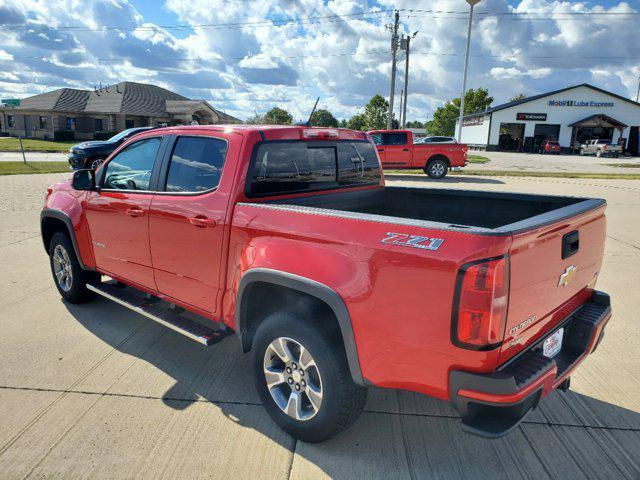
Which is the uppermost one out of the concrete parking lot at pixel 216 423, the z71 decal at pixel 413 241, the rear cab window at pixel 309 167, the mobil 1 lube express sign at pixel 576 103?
the mobil 1 lube express sign at pixel 576 103

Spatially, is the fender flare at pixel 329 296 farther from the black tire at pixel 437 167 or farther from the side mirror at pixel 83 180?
the black tire at pixel 437 167

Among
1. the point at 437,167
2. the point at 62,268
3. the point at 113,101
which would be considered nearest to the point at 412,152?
the point at 437,167

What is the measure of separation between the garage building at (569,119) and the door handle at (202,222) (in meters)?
51.5

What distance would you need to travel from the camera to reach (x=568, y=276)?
2.51m

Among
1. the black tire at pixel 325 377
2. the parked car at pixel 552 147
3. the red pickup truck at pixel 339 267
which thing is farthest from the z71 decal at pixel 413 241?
the parked car at pixel 552 147

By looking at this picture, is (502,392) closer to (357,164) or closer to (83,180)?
(357,164)

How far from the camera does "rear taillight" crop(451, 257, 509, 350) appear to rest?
1904mm

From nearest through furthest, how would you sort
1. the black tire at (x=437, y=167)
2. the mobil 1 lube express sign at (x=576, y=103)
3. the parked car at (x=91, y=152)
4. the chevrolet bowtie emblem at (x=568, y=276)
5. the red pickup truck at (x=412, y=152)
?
the chevrolet bowtie emblem at (x=568, y=276), the parked car at (x=91, y=152), the red pickup truck at (x=412, y=152), the black tire at (x=437, y=167), the mobil 1 lube express sign at (x=576, y=103)

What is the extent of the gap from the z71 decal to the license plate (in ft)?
3.11

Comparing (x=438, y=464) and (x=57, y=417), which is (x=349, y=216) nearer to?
(x=438, y=464)

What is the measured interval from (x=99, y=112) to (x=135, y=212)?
52681 millimetres

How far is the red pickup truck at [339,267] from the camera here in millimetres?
2004

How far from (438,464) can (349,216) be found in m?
1.50

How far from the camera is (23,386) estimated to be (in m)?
3.33
